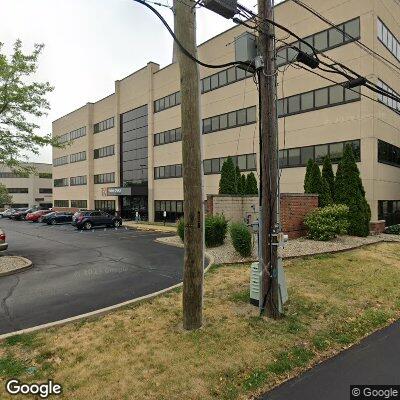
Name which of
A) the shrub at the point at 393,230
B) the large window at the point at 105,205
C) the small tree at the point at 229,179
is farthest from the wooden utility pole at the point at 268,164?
the large window at the point at 105,205

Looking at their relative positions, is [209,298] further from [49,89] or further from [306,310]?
[49,89]

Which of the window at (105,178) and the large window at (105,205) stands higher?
the window at (105,178)

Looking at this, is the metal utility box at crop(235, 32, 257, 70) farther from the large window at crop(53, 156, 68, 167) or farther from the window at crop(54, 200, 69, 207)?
the large window at crop(53, 156, 68, 167)

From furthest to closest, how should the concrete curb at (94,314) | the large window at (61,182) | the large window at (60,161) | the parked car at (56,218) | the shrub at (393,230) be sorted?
the large window at (61,182)
the large window at (60,161)
the parked car at (56,218)
the shrub at (393,230)
the concrete curb at (94,314)

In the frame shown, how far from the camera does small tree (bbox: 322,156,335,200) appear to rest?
20422mm

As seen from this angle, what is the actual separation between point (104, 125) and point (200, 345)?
44581mm

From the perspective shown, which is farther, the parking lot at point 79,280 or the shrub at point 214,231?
the shrub at point 214,231

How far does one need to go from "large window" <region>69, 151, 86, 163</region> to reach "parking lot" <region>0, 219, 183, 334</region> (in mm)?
35457

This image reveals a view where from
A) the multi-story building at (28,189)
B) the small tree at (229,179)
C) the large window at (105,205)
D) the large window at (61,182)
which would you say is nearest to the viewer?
the small tree at (229,179)

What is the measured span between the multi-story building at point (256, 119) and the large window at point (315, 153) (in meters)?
0.07

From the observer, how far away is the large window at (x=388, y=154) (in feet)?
69.9

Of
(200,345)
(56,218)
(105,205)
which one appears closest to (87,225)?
(56,218)

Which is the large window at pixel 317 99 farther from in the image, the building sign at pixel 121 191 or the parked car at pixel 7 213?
the parked car at pixel 7 213

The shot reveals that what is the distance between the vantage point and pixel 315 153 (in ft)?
75.2
